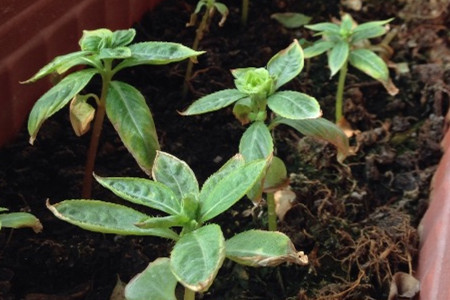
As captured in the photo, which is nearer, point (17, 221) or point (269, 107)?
point (17, 221)

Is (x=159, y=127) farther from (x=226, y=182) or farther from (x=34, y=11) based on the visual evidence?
(x=226, y=182)

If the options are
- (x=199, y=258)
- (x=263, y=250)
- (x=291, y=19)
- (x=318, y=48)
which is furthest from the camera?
(x=291, y=19)

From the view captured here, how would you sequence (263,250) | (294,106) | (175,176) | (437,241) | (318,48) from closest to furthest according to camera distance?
1. (263,250)
2. (175,176)
3. (294,106)
4. (437,241)
5. (318,48)

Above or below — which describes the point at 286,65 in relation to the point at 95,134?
above

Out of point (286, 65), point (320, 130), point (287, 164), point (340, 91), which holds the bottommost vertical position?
point (287, 164)

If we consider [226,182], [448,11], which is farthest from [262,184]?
A: [448,11]

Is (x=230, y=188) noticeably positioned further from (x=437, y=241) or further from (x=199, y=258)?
(x=437, y=241)

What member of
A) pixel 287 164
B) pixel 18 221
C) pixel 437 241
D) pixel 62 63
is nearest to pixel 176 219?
pixel 18 221
